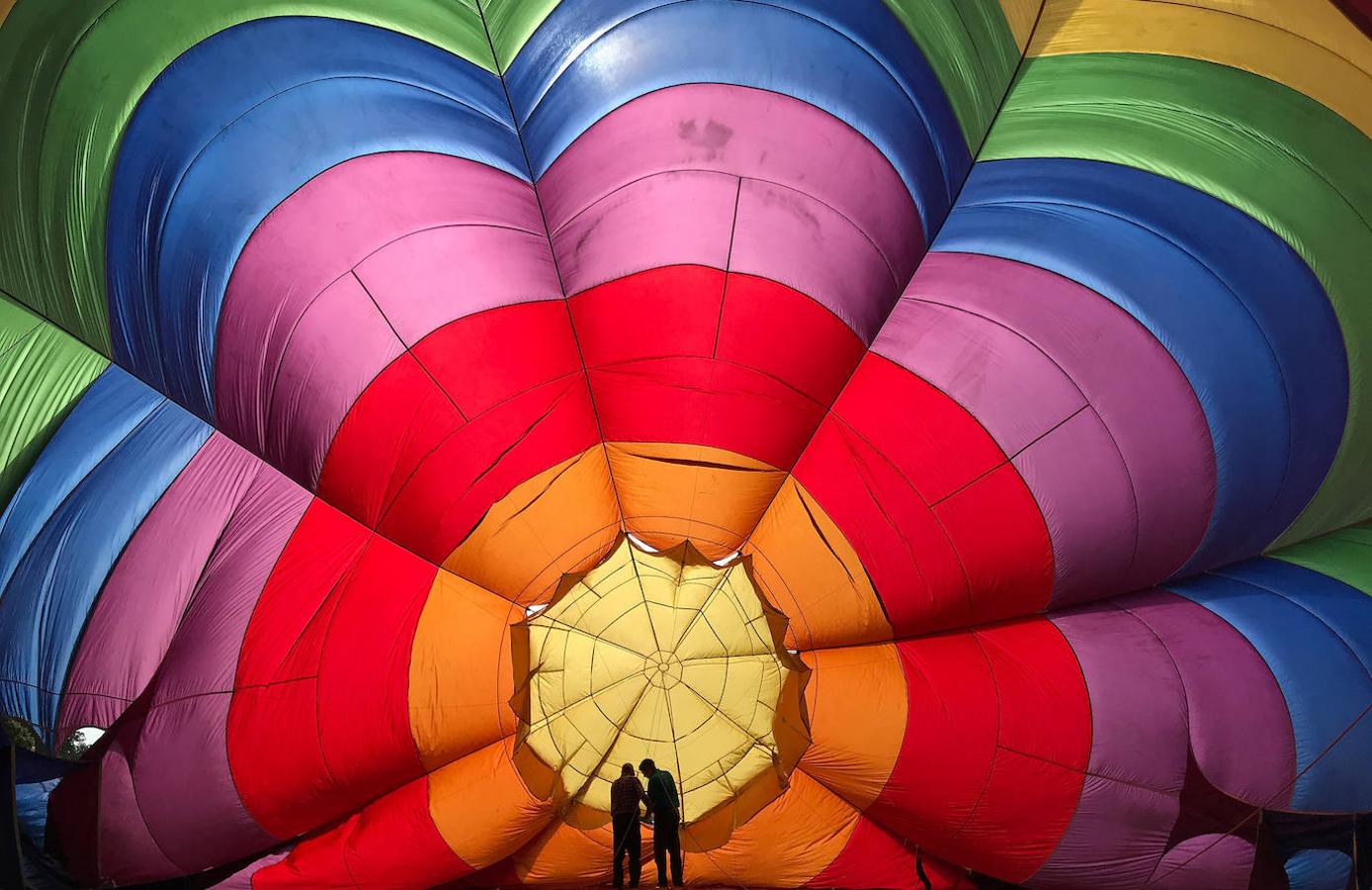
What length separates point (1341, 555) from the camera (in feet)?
15.3

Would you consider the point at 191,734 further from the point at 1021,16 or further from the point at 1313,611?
the point at 1313,611

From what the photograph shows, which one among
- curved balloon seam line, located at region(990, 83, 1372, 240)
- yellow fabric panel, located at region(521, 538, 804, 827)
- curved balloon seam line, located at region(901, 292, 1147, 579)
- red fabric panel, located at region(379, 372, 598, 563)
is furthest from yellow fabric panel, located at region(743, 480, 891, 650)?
curved balloon seam line, located at region(990, 83, 1372, 240)

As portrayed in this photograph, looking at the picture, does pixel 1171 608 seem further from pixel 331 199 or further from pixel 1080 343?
pixel 331 199

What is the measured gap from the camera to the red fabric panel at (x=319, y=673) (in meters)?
4.19

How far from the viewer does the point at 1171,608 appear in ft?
14.8

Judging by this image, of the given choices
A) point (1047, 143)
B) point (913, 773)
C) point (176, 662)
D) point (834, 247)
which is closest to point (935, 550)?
point (913, 773)

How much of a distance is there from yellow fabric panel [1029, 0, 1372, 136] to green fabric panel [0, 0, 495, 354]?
1.85 m

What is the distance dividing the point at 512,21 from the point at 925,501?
6.53 ft

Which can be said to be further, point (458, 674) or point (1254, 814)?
point (1254, 814)

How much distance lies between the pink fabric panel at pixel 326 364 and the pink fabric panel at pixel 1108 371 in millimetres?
1770

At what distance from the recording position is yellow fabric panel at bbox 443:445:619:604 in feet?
13.9

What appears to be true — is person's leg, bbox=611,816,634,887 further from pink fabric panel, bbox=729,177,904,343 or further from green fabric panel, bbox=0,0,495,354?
green fabric panel, bbox=0,0,495,354

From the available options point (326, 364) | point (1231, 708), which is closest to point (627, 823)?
point (326, 364)

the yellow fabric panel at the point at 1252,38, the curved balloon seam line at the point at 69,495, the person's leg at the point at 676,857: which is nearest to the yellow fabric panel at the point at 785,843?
the person's leg at the point at 676,857
